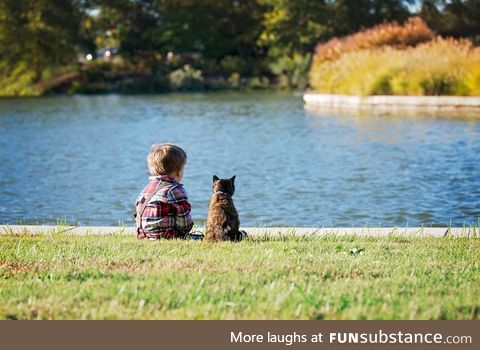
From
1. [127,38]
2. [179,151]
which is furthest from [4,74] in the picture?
[179,151]

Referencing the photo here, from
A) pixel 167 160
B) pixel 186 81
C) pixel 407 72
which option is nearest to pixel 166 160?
pixel 167 160

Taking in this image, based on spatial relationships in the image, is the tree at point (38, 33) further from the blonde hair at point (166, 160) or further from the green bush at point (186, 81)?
the blonde hair at point (166, 160)

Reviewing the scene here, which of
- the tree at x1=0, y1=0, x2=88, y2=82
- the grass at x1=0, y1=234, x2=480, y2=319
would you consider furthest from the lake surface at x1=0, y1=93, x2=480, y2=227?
the tree at x1=0, y1=0, x2=88, y2=82

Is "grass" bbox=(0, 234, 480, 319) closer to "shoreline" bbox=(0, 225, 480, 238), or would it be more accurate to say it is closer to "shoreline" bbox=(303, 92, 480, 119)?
"shoreline" bbox=(0, 225, 480, 238)

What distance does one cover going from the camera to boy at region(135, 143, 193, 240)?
7262 millimetres

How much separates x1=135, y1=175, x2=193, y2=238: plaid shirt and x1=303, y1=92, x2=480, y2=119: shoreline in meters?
15.5

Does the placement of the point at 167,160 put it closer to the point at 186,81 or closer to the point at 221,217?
the point at 221,217

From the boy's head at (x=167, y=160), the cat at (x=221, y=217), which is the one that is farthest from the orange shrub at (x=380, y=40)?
the cat at (x=221, y=217)

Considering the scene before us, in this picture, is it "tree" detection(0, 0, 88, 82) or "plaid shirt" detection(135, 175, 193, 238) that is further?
"tree" detection(0, 0, 88, 82)

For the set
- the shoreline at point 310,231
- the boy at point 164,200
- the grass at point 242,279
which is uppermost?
the boy at point 164,200

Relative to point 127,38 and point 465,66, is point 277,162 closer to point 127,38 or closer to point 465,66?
point 465,66

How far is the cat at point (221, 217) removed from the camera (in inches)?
276

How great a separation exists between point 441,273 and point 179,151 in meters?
2.63

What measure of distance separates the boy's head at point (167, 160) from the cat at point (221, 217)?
0.41m
